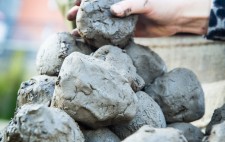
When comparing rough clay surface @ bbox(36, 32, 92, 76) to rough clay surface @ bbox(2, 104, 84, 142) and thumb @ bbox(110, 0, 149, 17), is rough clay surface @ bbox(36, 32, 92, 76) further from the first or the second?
rough clay surface @ bbox(2, 104, 84, 142)

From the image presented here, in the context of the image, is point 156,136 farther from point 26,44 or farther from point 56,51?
point 26,44

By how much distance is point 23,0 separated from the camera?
2.45 m

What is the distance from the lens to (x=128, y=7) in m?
0.99

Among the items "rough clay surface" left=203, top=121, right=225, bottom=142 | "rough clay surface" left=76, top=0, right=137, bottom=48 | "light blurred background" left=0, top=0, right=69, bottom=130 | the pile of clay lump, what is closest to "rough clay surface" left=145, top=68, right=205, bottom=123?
the pile of clay lump

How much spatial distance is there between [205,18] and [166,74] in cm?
32

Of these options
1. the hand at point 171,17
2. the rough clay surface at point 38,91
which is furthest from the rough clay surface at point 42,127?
the hand at point 171,17

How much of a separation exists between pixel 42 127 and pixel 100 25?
293mm

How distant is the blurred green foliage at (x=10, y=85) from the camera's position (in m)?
2.20

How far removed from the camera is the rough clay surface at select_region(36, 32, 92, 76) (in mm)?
964

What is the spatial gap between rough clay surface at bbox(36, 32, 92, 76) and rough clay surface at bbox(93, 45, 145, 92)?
7 cm

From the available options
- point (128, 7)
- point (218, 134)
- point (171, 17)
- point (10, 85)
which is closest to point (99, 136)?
point (218, 134)

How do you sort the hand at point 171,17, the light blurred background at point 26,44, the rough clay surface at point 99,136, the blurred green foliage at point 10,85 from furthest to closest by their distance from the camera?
the blurred green foliage at point 10,85, the light blurred background at point 26,44, the hand at point 171,17, the rough clay surface at point 99,136

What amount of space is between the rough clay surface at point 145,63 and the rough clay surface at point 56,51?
0.09 meters

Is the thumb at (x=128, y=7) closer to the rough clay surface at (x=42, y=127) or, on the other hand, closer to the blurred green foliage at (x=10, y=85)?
the rough clay surface at (x=42, y=127)
